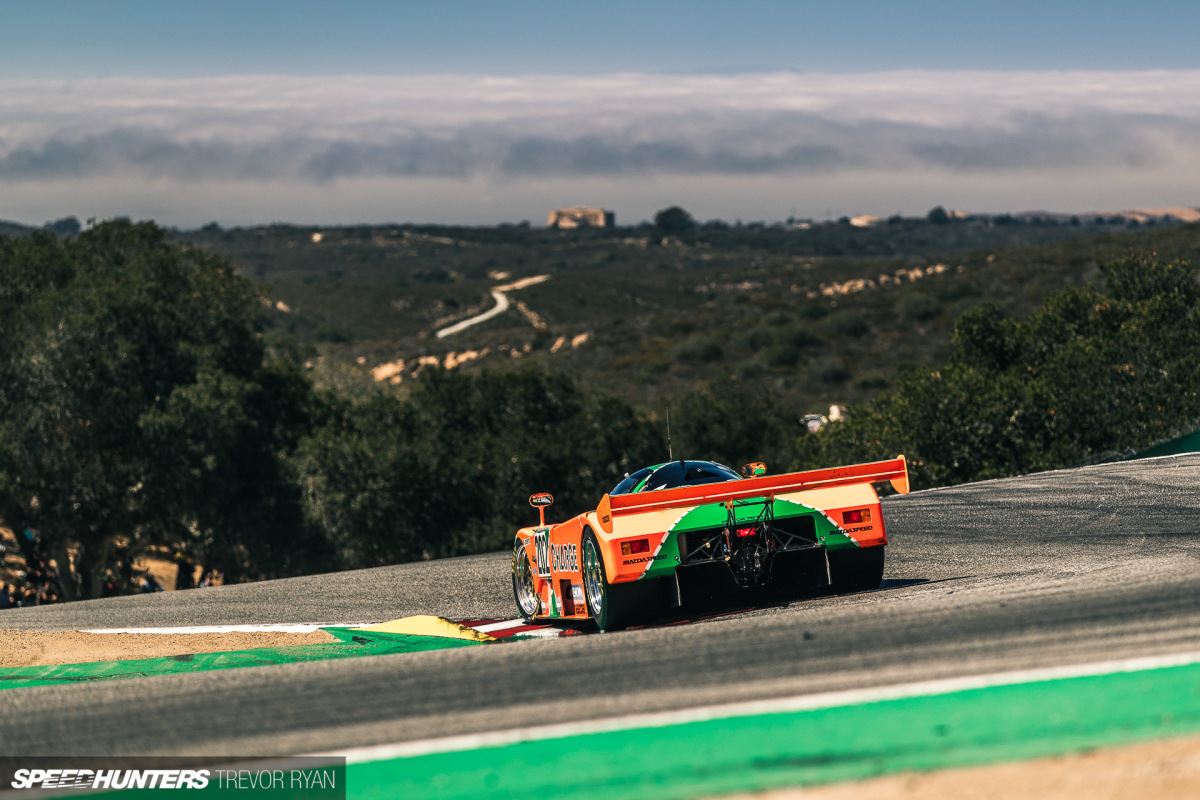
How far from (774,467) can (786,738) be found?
3001 centimetres

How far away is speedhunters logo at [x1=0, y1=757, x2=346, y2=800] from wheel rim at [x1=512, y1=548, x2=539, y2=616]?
238 inches

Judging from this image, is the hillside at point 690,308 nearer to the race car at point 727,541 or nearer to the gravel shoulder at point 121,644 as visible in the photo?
the gravel shoulder at point 121,644

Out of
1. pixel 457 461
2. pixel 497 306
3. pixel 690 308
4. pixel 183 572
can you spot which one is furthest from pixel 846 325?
pixel 497 306

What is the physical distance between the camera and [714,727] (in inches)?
201

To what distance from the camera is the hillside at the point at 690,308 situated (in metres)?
64.8

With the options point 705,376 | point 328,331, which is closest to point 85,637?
point 705,376

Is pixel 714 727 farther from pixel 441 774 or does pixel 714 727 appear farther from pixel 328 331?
pixel 328 331

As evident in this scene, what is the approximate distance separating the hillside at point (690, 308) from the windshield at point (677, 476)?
999 inches

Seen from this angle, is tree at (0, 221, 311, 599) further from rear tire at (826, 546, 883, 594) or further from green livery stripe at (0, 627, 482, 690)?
rear tire at (826, 546, 883, 594)

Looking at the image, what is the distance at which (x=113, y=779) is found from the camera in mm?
4988

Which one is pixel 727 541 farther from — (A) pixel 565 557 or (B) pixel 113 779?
(B) pixel 113 779

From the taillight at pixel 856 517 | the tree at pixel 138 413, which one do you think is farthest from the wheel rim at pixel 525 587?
the tree at pixel 138 413

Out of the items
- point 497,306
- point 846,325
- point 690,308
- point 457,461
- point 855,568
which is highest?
point 855,568

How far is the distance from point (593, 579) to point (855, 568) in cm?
216
